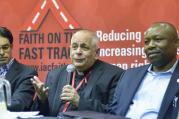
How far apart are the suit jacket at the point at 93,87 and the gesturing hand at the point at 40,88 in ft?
0.27

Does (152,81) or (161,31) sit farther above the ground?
(161,31)

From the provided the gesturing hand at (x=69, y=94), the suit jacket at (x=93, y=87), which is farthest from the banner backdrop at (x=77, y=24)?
the gesturing hand at (x=69, y=94)

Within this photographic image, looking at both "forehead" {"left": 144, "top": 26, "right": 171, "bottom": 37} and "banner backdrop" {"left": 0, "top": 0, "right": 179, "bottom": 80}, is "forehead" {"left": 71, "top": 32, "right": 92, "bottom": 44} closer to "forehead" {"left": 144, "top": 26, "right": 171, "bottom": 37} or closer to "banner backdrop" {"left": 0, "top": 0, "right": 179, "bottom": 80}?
"forehead" {"left": 144, "top": 26, "right": 171, "bottom": 37}

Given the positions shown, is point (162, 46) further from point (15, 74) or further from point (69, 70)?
point (15, 74)

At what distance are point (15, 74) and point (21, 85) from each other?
0.36 feet

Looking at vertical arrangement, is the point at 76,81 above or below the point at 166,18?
below

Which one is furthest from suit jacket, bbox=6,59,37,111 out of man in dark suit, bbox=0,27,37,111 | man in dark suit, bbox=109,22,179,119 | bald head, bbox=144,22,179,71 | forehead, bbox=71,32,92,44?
bald head, bbox=144,22,179,71

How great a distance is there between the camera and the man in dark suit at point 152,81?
2.83m

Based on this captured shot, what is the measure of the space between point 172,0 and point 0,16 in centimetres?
161

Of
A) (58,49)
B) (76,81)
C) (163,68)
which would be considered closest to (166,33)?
(163,68)

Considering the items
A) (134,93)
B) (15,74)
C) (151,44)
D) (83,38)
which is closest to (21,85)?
A: (15,74)

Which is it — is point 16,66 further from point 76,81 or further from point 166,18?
point 166,18

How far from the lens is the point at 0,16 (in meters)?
4.41

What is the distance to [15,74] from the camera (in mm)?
3445
